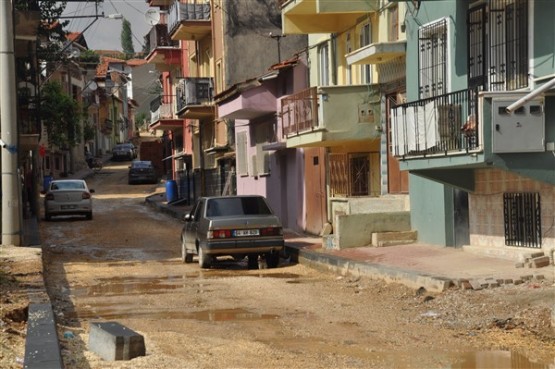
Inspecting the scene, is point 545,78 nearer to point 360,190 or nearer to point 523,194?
point 523,194

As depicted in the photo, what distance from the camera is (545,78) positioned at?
15.9m

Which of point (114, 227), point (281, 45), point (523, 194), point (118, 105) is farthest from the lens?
point (118, 105)

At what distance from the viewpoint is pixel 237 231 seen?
21.3m

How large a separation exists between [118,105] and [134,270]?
109285mm

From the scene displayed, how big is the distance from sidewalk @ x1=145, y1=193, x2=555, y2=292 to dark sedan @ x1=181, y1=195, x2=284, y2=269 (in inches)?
40.6

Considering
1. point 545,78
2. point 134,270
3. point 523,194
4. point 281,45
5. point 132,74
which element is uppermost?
point 132,74

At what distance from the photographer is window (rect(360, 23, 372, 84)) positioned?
984 inches

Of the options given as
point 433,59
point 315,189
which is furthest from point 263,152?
point 433,59

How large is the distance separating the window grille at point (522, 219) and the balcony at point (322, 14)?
7489 mm

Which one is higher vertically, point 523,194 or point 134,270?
point 523,194

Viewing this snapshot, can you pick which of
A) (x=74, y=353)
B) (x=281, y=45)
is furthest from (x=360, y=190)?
(x=74, y=353)

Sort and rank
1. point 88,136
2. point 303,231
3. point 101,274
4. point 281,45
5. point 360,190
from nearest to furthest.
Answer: point 101,274 < point 360,190 < point 303,231 < point 281,45 < point 88,136

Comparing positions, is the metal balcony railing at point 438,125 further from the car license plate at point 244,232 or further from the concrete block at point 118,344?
the concrete block at point 118,344

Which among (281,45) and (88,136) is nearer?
(281,45)
